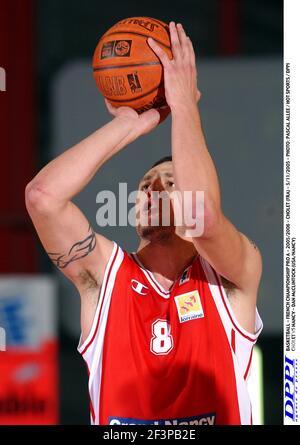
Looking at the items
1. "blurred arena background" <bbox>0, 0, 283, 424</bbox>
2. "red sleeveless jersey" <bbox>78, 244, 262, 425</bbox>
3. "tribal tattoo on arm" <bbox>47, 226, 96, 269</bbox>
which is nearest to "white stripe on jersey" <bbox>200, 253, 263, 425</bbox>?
"red sleeveless jersey" <bbox>78, 244, 262, 425</bbox>

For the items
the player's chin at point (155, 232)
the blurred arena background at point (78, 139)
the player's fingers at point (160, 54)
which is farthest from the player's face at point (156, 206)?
the blurred arena background at point (78, 139)

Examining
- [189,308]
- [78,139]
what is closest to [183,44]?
[189,308]

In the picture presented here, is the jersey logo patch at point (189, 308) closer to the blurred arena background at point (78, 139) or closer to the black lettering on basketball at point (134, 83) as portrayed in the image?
the black lettering on basketball at point (134, 83)

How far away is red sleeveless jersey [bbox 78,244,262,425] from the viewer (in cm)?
278

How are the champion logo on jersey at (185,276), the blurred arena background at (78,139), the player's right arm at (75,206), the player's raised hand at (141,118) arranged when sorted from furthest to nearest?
1. the blurred arena background at (78,139)
2. the champion logo on jersey at (185,276)
3. the player's raised hand at (141,118)
4. the player's right arm at (75,206)

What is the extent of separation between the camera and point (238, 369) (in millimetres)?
2840

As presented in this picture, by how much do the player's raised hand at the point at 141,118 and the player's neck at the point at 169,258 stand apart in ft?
1.23

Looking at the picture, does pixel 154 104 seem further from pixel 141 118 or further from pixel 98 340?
pixel 98 340

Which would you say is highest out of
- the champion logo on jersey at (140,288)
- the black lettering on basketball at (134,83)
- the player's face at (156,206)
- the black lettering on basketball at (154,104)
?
the black lettering on basketball at (134,83)

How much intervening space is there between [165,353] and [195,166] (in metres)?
0.58

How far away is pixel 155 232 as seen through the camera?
2869 millimetres

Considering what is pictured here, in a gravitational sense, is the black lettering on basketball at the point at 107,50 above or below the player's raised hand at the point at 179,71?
above

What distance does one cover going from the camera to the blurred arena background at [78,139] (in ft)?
13.4

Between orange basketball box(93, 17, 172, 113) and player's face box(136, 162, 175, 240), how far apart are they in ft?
0.82
